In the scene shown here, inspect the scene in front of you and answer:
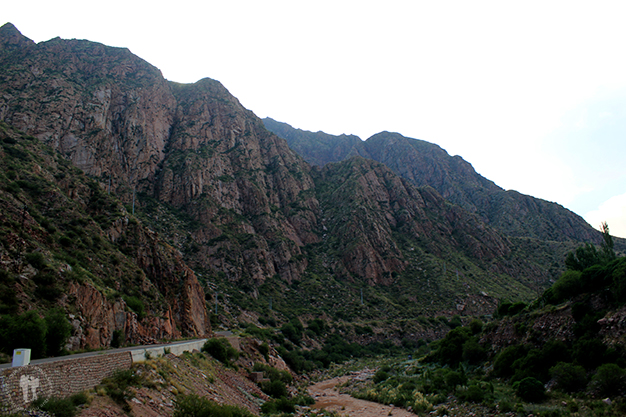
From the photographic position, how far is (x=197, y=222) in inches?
2980

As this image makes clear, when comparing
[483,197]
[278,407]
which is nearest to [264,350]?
[278,407]

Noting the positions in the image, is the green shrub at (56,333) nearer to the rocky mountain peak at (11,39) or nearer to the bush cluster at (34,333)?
the bush cluster at (34,333)

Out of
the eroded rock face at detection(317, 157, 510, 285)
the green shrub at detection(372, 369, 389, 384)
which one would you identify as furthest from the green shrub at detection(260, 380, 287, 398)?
the eroded rock face at detection(317, 157, 510, 285)

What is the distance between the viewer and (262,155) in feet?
369

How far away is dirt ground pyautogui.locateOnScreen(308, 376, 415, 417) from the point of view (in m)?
27.3

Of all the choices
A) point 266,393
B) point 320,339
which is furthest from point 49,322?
point 320,339

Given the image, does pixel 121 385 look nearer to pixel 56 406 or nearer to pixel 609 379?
pixel 56 406

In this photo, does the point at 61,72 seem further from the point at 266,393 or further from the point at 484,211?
the point at 484,211

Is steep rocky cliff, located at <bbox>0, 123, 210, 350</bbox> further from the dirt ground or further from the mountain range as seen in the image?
the dirt ground

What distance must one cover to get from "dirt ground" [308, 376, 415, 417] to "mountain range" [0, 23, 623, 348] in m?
15.2

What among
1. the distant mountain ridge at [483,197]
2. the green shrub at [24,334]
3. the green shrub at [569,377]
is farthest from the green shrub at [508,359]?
the distant mountain ridge at [483,197]

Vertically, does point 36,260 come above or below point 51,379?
above

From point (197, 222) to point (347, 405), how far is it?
5573cm

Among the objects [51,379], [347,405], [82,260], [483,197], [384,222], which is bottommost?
[347,405]
